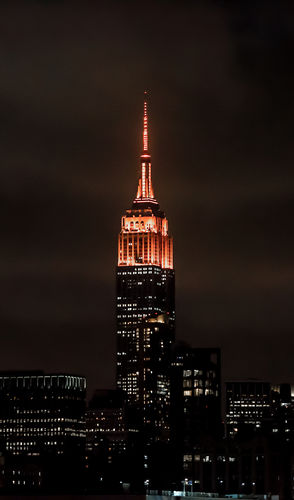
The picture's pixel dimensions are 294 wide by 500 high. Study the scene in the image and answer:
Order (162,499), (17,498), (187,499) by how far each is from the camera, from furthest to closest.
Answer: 1. (187,499)
2. (162,499)
3. (17,498)

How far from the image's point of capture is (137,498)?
339ft

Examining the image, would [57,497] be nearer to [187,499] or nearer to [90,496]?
[90,496]

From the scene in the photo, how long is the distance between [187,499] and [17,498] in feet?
95.2

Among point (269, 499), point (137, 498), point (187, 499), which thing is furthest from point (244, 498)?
point (137, 498)

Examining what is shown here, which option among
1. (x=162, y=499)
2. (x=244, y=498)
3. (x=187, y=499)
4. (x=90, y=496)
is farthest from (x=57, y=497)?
(x=244, y=498)

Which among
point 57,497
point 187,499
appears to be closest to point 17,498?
point 57,497

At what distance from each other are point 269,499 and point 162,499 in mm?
44875

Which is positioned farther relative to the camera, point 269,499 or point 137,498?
point 269,499

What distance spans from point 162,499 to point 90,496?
11917 mm

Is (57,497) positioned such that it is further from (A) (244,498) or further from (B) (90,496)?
(A) (244,498)

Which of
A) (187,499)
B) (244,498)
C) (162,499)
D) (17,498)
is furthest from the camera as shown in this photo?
(244,498)

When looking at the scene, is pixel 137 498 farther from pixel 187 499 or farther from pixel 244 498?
pixel 244 498

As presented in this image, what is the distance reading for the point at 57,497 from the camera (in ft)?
333

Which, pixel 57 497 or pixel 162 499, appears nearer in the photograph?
pixel 57 497
